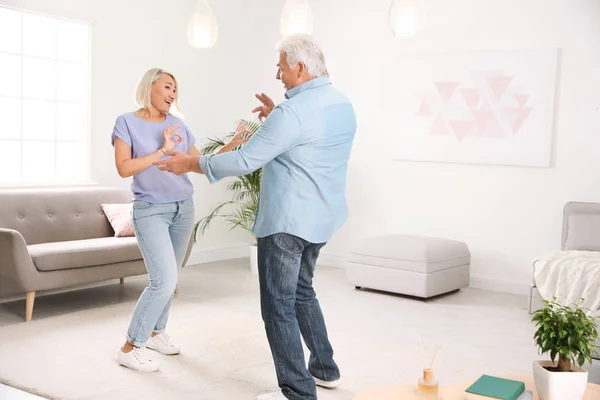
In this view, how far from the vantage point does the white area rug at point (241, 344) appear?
3441mm

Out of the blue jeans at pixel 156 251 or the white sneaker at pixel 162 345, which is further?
the white sneaker at pixel 162 345

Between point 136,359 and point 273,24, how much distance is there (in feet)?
15.3

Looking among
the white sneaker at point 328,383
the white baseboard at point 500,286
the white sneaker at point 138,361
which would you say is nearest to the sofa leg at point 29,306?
the white sneaker at point 138,361

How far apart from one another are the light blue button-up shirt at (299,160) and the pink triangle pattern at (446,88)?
3.50 metres

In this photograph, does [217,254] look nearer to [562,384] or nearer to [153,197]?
[153,197]

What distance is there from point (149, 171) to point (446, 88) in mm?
3551

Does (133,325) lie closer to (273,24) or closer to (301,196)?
(301,196)

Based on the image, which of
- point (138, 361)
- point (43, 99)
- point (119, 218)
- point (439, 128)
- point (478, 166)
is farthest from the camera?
point (439, 128)

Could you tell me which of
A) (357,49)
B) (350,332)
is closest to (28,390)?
(350,332)

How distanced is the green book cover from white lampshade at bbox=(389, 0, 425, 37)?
2.71 m

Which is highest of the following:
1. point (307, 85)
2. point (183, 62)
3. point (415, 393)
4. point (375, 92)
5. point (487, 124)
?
point (183, 62)

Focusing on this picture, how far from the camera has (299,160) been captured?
9.55 feet

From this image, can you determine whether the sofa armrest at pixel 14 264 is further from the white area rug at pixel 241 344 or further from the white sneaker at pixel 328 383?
the white sneaker at pixel 328 383

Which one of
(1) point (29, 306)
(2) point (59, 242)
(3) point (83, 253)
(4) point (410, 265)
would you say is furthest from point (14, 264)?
(4) point (410, 265)
